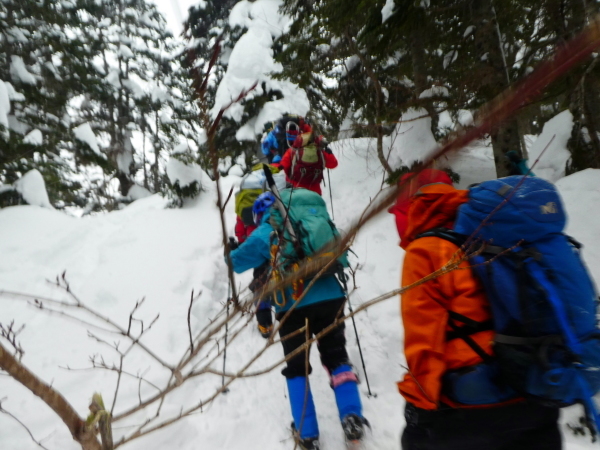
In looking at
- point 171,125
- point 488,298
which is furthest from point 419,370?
point 171,125

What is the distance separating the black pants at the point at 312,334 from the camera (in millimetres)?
2668

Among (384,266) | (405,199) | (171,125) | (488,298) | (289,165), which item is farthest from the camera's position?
(171,125)

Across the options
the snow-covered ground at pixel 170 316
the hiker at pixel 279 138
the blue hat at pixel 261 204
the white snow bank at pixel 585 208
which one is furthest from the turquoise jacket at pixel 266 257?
the hiker at pixel 279 138

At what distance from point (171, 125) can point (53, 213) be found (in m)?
6.85

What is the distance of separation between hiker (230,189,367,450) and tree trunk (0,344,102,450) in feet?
5.19

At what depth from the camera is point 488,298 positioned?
1.45m

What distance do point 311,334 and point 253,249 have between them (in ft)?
2.90

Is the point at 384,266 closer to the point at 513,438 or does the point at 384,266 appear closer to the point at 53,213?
the point at 513,438

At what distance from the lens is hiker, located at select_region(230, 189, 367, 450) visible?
2.59 metres

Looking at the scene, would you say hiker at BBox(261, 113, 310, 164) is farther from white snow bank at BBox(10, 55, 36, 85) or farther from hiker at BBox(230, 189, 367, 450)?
white snow bank at BBox(10, 55, 36, 85)

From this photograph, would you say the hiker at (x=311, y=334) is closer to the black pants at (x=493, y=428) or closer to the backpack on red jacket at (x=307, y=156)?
the black pants at (x=493, y=428)

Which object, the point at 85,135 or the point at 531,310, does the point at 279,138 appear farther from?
the point at 531,310

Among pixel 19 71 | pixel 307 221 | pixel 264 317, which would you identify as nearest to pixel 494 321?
pixel 307 221

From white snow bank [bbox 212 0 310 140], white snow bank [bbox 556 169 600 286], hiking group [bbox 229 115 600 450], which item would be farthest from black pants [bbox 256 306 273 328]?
white snow bank [bbox 212 0 310 140]
